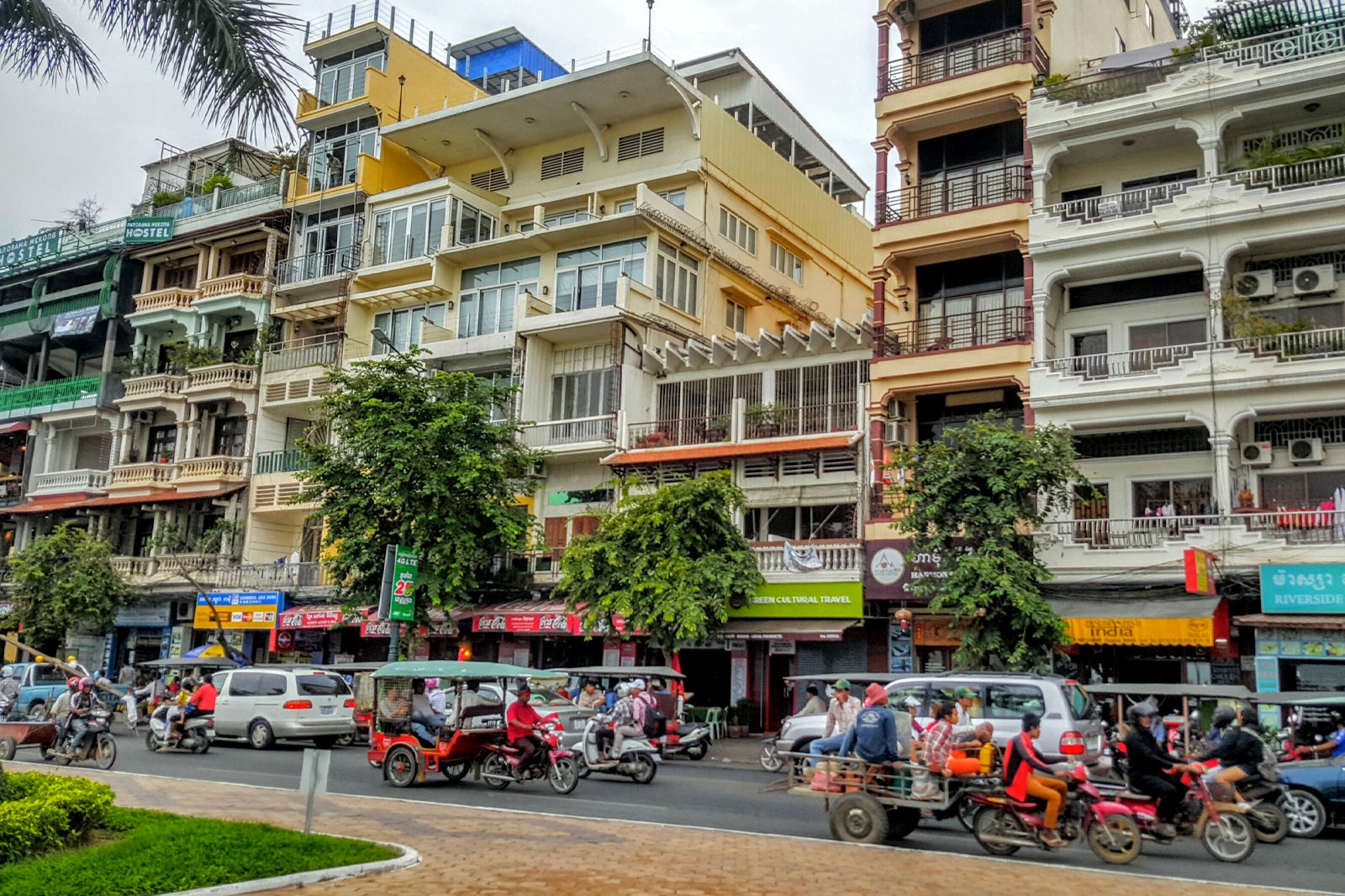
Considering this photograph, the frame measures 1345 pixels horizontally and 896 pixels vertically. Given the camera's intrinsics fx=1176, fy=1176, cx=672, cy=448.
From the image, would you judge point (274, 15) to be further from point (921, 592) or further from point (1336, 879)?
point (921, 592)

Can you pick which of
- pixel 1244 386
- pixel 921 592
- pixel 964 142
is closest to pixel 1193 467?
pixel 1244 386

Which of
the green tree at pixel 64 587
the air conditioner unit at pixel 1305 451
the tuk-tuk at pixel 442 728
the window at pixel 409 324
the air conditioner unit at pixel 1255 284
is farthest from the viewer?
the window at pixel 409 324

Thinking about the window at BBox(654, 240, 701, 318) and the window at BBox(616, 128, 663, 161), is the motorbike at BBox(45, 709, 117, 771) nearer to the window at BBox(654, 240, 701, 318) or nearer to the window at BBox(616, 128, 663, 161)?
the window at BBox(654, 240, 701, 318)

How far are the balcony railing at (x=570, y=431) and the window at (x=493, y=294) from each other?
3.85 metres

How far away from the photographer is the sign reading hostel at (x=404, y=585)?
1110 inches

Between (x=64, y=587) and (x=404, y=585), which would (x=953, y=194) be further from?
(x=64, y=587)

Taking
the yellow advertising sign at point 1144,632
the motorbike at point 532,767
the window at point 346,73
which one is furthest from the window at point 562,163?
the motorbike at point 532,767

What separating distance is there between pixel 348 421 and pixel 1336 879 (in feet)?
81.8

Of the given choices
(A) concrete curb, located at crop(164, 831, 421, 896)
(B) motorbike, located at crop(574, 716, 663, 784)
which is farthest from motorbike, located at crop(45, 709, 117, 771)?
(A) concrete curb, located at crop(164, 831, 421, 896)

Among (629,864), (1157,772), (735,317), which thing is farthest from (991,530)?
(735,317)

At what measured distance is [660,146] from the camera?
3650cm

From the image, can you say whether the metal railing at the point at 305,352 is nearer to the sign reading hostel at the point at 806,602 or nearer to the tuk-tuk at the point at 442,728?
the sign reading hostel at the point at 806,602

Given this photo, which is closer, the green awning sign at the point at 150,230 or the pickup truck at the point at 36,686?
the pickup truck at the point at 36,686

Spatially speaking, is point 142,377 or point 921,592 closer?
point 921,592
